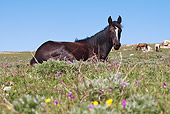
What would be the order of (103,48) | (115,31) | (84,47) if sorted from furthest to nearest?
(103,48) < (84,47) < (115,31)

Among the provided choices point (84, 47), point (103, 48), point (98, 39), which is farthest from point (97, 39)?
point (84, 47)

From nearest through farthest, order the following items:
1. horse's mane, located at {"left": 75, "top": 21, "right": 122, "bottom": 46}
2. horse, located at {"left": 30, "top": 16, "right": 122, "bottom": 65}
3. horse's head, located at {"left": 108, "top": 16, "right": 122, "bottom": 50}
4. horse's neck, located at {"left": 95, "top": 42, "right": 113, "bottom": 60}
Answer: horse, located at {"left": 30, "top": 16, "right": 122, "bottom": 65} → horse's head, located at {"left": 108, "top": 16, "right": 122, "bottom": 50} → horse's mane, located at {"left": 75, "top": 21, "right": 122, "bottom": 46} → horse's neck, located at {"left": 95, "top": 42, "right": 113, "bottom": 60}

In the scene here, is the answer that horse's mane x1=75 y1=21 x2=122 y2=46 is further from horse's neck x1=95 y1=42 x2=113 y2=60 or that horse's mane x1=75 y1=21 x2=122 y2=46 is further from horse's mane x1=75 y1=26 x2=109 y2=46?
horse's neck x1=95 y1=42 x2=113 y2=60

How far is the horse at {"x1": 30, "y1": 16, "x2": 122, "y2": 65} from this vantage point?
9.10m

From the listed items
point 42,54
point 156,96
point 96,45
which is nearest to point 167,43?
point 96,45

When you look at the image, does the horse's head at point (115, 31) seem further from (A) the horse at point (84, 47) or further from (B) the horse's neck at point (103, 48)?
(B) the horse's neck at point (103, 48)

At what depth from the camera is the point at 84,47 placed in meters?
10.6

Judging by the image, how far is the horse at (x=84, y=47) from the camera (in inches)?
358

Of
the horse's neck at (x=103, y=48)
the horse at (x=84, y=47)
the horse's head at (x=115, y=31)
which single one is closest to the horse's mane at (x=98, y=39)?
the horse at (x=84, y=47)

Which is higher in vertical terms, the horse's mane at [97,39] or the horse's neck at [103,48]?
the horse's mane at [97,39]

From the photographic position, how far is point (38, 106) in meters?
2.53

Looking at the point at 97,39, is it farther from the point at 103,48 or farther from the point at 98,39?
the point at 103,48

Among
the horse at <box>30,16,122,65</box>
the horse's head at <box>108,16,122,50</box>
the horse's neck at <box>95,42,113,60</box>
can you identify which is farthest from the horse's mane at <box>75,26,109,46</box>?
the horse's head at <box>108,16,122,50</box>

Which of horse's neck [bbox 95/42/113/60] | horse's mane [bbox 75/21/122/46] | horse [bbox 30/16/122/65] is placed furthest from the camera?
horse's neck [bbox 95/42/113/60]
